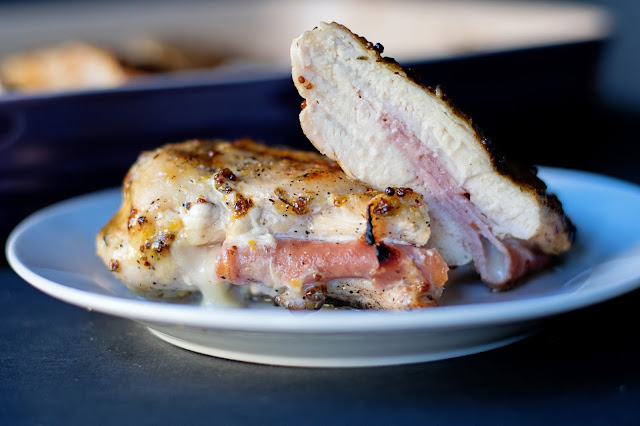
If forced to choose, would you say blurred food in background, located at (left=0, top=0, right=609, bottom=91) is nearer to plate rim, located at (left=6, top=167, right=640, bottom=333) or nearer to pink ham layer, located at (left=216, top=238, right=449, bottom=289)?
pink ham layer, located at (left=216, top=238, right=449, bottom=289)

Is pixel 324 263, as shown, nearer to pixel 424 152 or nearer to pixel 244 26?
pixel 424 152

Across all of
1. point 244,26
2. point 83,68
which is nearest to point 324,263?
point 83,68

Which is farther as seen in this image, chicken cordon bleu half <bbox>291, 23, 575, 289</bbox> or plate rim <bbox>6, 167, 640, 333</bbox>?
chicken cordon bleu half <bbox>291, 23, 575, 289</bbox>

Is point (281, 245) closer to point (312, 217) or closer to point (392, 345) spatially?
point (312, 217)

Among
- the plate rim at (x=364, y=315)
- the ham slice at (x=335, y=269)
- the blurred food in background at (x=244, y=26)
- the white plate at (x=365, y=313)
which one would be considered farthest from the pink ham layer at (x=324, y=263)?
the blurred food in background at (x=244, y=26)

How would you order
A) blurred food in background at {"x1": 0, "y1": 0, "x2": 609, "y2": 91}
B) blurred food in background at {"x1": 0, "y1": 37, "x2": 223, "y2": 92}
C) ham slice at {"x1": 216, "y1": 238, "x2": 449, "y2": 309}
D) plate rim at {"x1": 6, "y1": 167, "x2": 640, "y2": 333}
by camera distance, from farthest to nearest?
1. blurred food in background at {"x1": 0, "y1": 0, "x2": 609, "y2": 91}
2. blurred food in background at {"x1": 0, "y1": 37, "x2": 223, "y2": 92}
3. ham slice at {"x1": 216, "y1": 238, "x2": 449, "y2": 309}
4. plate rim at {"x1": 6, "y1": 167, "x2": 640, "y2": 333}

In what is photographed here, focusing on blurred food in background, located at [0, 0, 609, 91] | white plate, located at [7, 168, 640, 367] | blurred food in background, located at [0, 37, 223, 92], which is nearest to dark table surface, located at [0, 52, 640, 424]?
white plate, located at [7, 168, 640, 367]

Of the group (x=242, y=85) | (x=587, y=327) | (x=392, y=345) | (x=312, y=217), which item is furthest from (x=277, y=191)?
(x=242, y=85)
